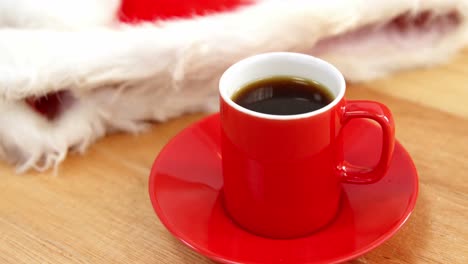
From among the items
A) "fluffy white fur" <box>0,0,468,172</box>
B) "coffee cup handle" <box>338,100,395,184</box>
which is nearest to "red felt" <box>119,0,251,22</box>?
"fluffy white fur" <box>0,0,468,172</box>

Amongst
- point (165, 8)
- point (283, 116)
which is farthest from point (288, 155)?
point (165, 8)

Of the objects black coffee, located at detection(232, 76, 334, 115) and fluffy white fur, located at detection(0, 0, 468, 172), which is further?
fluffy white fur, located at detection(0, 0, 468, 172)

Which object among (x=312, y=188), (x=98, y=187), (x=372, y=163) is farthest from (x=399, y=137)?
(x=98, y=187)

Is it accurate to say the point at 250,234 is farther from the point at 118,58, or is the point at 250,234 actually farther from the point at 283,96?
the point at 118,58

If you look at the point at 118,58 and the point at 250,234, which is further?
the point at 118,58

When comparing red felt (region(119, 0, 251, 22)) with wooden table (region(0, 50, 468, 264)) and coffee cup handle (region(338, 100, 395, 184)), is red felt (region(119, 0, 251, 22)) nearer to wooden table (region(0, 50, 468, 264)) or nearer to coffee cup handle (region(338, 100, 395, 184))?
wooden table (region(0, 50, 468, 264))

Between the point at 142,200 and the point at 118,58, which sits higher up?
the point at 118,58

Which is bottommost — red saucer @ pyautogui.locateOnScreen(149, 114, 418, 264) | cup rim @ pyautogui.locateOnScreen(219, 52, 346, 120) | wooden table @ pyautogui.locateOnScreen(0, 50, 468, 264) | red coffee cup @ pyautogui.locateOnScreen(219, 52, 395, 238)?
wooden table @ pyautogui.locateOnScreen(0, 50, 468, 264)
